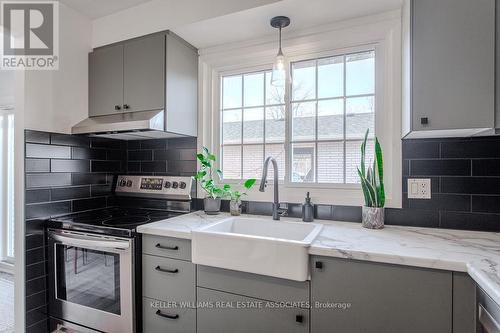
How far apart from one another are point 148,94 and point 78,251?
113 cm

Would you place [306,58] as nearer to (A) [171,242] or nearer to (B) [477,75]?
(B) [477,75]

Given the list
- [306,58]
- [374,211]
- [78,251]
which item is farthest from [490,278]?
[78,251]

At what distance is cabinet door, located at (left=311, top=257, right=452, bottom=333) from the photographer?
1.01m

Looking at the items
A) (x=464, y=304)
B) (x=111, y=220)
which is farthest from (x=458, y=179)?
(x=111, y=220)

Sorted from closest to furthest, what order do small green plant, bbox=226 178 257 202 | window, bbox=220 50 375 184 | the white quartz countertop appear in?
the white quartz countertop
window, bbox=220 50 375 184
small green plant, bbox=226 178 257 202

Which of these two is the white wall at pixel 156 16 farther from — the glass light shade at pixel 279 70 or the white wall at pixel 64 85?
the glass light shade at pixel 279 70

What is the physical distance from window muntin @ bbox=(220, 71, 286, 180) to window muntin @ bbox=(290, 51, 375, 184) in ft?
0.37

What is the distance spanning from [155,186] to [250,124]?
0.93 meters

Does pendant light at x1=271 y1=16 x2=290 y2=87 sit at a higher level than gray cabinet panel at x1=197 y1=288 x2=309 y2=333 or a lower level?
higher

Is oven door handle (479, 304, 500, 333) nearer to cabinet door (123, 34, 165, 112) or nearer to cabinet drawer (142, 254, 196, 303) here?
cabinet drawer (142, 254, 196, 303)

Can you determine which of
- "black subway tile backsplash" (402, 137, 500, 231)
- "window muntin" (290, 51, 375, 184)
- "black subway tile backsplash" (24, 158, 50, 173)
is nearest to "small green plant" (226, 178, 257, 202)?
"window muntin" (290, 51, 375, 184)

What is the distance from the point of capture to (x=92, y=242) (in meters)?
1.58

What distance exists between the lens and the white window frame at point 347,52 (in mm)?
1600

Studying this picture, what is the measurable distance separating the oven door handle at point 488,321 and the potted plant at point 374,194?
60cm
